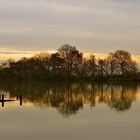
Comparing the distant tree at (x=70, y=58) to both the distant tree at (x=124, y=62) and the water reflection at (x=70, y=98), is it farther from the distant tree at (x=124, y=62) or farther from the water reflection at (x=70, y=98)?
the water reflection at (x=70, y=98)

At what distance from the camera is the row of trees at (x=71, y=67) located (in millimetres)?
83188

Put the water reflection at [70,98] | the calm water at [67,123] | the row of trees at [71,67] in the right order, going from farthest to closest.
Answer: the row of trees at [71,67] → the water reflection at [70,98] → the calm water at [67,123]

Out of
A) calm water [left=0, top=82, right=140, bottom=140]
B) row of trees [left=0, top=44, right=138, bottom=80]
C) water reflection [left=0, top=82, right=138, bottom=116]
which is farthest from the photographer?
row of trees [left=0, top=44, right=138, bottom=80]

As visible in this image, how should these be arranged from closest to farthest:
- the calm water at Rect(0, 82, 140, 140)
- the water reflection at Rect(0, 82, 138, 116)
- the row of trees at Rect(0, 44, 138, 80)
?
the calm water at Rect(0, 82, 140, 140) < the water reflection at Rect(0, 82, 138, 116) < the row of trees at Rect(0, 44, 138, 80)

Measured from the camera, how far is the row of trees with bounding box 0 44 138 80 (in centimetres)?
8319

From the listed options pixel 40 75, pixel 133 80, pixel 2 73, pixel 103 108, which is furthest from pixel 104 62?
pixel 103 108

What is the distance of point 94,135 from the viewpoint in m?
17.9

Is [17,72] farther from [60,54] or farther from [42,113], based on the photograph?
[42,113]

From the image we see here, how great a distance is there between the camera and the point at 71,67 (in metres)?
84.4

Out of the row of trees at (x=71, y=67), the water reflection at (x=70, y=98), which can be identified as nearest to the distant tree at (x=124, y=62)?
the row of trees at (x=71, y=67)

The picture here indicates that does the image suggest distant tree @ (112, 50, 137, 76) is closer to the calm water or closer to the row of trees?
the row of trees

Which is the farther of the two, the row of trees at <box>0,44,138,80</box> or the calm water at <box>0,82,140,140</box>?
the row of trees at <box>0,44,138,80</box>

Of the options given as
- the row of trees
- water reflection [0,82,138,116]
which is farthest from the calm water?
the row of trees

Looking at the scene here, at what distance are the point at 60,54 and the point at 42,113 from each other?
200 feet
